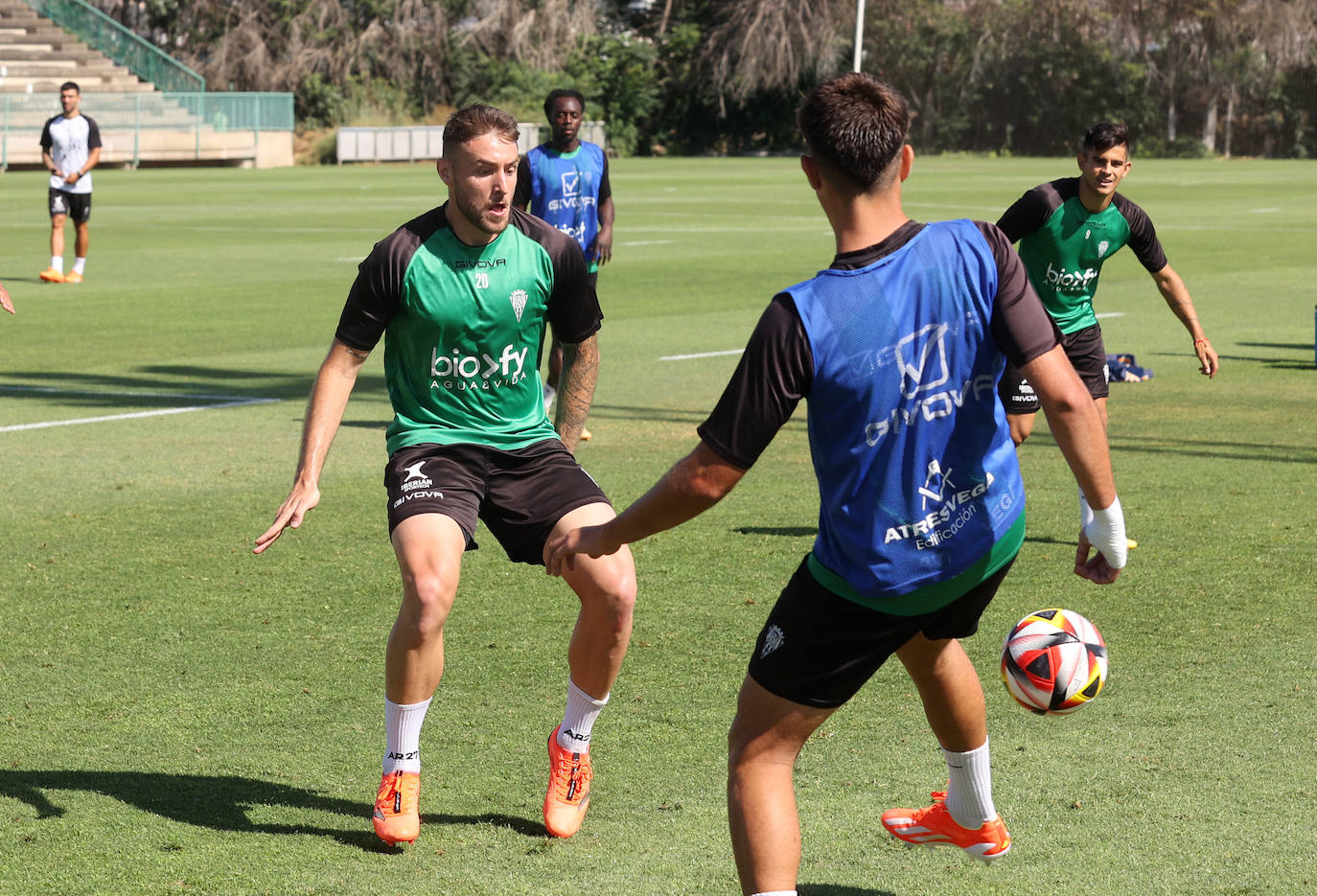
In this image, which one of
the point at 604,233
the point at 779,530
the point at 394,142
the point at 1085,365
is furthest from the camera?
the point at 394,142

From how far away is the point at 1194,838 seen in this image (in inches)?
188

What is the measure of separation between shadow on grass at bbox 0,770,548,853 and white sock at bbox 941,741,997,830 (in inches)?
45.6

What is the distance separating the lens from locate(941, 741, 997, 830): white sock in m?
4.41

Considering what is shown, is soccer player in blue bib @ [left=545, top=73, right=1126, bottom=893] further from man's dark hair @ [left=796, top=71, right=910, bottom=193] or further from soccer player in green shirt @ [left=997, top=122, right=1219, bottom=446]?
soccer player in green shirt @ [left=997, top=122, right=1219, bottom=446]

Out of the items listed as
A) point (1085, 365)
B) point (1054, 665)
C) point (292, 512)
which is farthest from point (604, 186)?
point (1054, 665)

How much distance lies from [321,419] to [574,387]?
0.99 metres

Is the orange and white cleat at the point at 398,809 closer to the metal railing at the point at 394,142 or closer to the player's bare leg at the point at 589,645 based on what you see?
the player's bare leg at the point at 589,645

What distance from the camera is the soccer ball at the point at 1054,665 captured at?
4.62m

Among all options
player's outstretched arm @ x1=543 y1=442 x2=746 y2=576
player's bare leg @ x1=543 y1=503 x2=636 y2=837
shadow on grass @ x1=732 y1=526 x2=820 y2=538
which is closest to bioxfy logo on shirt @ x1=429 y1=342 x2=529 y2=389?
player's bare leg @ x1=543 y1=503 x2=636 y2=837

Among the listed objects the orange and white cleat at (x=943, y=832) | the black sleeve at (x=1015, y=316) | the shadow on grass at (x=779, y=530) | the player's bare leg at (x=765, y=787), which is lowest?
the shadow on grass at (x=779, y=530)

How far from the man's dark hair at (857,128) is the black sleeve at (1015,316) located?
278mm

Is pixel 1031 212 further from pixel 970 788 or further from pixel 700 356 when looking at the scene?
pixel 700 356

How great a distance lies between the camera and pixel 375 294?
5.22 metres

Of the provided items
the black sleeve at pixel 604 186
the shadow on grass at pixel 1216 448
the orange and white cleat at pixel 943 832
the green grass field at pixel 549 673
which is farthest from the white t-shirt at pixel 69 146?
the orange and white cleat at pixel 943 832
